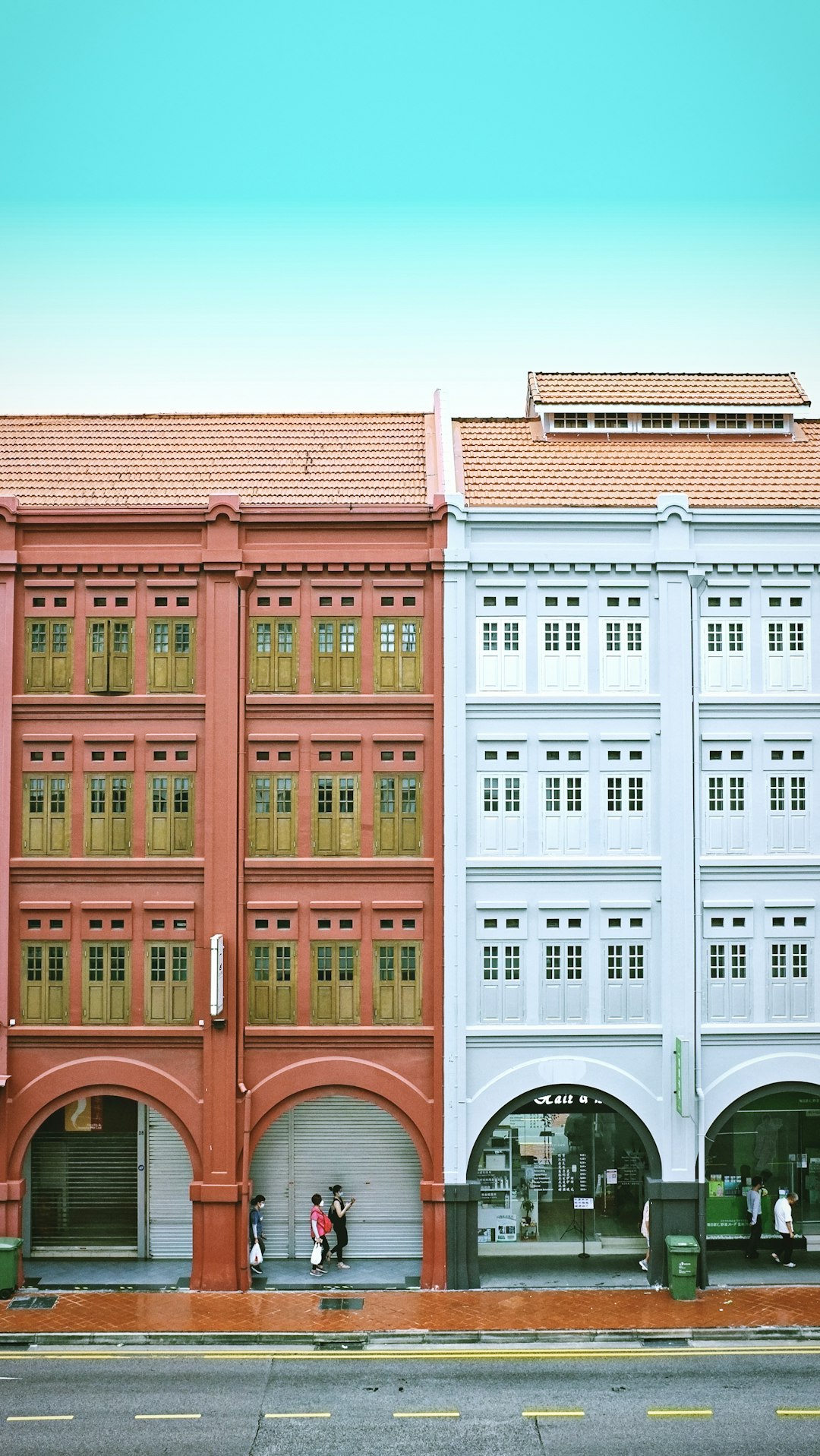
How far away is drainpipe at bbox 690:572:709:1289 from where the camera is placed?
25.4 m

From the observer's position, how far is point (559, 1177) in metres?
27.1

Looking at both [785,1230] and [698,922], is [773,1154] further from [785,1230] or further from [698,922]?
[698,922]

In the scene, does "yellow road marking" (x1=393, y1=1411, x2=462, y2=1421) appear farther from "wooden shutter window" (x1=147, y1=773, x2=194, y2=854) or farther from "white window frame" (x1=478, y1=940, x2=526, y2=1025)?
"wooden shutter window" (x1=147, y1=773, x2=194, y2=854)

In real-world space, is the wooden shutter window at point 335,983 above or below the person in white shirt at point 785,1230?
above

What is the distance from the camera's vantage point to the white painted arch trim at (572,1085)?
2558 cm

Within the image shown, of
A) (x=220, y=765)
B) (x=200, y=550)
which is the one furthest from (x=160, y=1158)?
(x=200, y=550)

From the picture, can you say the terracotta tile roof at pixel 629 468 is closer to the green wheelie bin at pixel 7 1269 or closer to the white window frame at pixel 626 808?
the white window frame at pixel 626 808

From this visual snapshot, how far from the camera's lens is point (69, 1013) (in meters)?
25.9

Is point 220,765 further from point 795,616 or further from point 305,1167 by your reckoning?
point 795,616

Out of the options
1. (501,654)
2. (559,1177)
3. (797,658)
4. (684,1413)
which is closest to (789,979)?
(559,1177)

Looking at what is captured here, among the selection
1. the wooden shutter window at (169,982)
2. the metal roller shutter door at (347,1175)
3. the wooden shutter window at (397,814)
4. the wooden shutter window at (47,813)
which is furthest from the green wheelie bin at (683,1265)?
the wooden shutter window at (47,813)

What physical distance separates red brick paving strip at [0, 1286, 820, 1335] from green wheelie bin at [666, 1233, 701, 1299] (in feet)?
0.85

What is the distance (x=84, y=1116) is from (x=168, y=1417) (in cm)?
852

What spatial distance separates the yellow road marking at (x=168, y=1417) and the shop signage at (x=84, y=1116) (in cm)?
825
